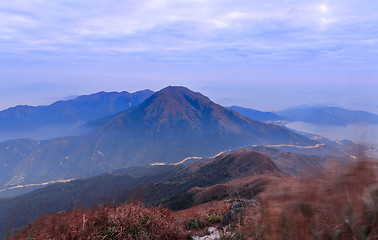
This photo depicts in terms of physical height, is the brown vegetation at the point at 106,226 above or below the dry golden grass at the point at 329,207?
below

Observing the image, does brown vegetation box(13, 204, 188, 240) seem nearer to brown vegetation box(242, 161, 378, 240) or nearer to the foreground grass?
the foreground grass

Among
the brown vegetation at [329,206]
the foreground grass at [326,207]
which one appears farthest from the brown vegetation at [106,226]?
the brown vegetation at [329,206]

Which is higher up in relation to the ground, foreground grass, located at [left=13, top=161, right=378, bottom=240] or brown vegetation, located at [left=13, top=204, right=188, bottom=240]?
foreground grass, located at [left=13, top=161, right=378, bottom=240]

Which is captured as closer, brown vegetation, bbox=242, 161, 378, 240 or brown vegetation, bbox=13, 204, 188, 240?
brown vegetation, bbox=242, 161, 378, 240

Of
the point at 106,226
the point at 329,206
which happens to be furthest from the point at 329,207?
the point at 106,226

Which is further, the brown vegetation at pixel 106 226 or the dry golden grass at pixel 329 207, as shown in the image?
the brown vegetation at pixel 106 226

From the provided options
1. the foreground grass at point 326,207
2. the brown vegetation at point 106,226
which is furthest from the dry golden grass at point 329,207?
the brown vegetation at point 106,226

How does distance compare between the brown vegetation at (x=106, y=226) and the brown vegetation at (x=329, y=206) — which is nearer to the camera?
the brown vegetation at (x=329, y=206)

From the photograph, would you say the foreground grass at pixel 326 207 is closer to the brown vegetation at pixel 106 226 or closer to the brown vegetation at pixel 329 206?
the brown vegetation at pixel 329 206

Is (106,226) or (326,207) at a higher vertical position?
(326,207)

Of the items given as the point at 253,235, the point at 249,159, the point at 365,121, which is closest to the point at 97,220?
the point at 253,235

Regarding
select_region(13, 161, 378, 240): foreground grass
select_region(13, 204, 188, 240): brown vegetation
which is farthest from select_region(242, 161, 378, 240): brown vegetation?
select_region(13, 204, 188, 240): brown vegetation

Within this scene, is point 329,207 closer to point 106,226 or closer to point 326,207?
point 326,207

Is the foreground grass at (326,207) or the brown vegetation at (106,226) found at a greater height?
the foreground grass at (326,207)
